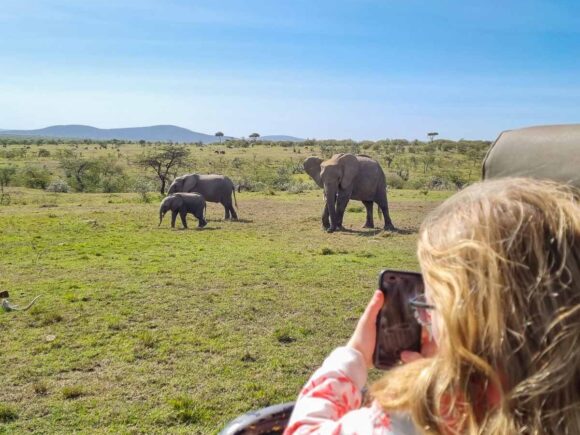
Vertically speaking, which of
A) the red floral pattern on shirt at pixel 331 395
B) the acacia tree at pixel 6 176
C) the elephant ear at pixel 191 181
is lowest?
the acacia tree at pixel 6 176

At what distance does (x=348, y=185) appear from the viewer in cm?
1612

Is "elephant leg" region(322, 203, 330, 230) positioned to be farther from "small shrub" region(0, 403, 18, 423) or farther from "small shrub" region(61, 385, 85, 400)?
"small shrub" region(0, 403, 18, 423)

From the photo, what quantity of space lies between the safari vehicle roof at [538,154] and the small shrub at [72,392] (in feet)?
14.1

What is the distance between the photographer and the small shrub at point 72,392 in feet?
16.1

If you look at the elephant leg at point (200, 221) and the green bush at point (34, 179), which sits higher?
the green bush at point (34, 179)

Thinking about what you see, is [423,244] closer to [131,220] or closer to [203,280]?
[203,280]

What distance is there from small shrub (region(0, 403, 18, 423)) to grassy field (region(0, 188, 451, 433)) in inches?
0.4

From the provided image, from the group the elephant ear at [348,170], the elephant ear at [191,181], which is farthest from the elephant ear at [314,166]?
the elephant ear at [191,181]

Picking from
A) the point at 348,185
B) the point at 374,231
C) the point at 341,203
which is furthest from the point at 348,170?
the point at 374,231

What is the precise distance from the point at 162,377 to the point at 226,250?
7218 millimetres

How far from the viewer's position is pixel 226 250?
12.5 meters

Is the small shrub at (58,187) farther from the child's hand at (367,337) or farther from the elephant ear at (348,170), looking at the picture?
the child's hand at (367,337)

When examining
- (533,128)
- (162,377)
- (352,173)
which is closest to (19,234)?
(352,173)

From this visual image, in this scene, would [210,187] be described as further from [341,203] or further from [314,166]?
[341,203]
